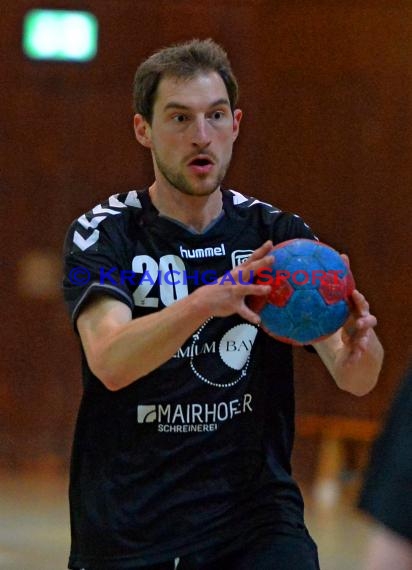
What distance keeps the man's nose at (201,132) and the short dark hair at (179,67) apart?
15 centimetres

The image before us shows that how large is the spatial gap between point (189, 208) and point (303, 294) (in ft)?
2.00

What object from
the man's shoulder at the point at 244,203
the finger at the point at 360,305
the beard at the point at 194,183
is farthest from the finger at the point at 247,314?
the man's shoulder at the point at 244,203

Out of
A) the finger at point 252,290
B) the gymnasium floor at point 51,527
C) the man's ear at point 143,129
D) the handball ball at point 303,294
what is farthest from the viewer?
the gymnasium floor at point 51,527

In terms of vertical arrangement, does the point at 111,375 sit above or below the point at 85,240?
below

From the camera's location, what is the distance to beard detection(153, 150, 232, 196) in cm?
313

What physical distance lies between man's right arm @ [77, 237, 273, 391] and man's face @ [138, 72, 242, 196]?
0.44m

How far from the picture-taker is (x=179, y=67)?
3.21 m

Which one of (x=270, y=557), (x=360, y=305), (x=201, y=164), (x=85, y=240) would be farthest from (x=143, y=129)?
(x=270, y=557)

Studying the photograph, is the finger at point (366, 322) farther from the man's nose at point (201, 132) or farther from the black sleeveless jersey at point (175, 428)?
the man's nose at point (201, 132)

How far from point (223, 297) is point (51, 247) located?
143 inches

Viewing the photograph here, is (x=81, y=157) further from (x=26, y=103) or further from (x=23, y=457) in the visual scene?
(x=23, y=457)

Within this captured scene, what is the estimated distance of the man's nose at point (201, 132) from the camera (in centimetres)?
310

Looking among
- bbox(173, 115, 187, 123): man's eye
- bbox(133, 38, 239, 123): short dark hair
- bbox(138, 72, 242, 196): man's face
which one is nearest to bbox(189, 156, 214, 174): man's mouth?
bbox(138, 72, 242, 196): man's face

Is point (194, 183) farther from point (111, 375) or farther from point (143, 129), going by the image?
point (111, 375)
